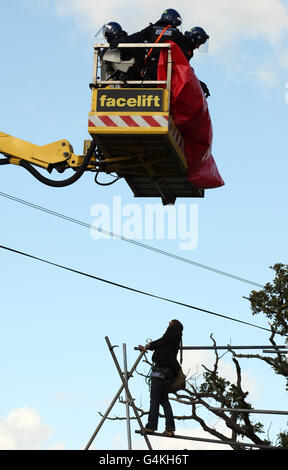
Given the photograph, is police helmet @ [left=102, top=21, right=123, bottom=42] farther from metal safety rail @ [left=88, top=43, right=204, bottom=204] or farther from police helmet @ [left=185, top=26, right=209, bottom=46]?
police helmet @ [left=185, top=26, right=209, bottom=46]

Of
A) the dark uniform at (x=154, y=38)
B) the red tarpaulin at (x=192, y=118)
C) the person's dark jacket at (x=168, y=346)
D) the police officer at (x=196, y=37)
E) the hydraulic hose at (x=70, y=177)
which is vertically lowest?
the person's dark jacket at (x=168, y=346)

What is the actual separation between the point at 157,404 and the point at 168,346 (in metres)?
0.88

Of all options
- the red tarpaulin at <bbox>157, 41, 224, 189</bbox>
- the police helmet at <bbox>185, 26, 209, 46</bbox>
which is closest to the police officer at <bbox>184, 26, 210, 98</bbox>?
the police helmet at <bbox>185, 26, 209, 46</bbox>

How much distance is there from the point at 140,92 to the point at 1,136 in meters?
2.84

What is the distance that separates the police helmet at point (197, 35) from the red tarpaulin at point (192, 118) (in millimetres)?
702

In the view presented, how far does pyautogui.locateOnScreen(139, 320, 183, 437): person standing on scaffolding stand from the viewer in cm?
1228

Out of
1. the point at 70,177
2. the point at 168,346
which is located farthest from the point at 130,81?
the point at 168,346

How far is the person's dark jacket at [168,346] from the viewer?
12.2 meters

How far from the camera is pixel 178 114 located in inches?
477

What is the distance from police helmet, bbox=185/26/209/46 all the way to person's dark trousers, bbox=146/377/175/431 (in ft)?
16.8

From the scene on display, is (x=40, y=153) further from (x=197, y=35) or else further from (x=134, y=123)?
(x=197, y=35)

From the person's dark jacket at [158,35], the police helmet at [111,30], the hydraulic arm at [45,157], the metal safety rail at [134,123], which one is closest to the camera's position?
the metal safety rail at [134,123]

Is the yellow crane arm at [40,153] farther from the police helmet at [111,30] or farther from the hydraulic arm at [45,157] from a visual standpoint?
the police helmet at [111,30]

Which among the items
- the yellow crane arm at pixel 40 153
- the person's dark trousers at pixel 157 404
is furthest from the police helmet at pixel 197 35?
the person's dark trousers at pixel 157 404
